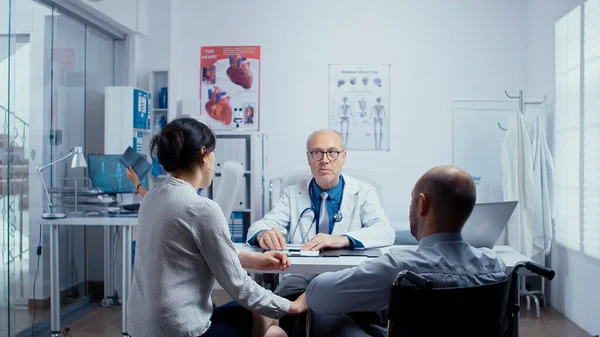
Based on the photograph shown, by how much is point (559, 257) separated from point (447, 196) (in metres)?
2.96

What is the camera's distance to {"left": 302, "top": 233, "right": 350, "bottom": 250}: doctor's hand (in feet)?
7.66

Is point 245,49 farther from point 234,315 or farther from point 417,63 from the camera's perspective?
point 234,315

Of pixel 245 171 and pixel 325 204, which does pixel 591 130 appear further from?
pixel 245 171

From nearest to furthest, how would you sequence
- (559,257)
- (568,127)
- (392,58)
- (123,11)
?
(568,127), (559,257), (123,11), (392,58)

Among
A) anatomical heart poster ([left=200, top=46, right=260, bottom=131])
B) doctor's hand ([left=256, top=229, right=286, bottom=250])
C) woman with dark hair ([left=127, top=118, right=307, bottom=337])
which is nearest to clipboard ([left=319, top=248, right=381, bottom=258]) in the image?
doctor's hand ([left=256, top=229, right=286, bottom=250])

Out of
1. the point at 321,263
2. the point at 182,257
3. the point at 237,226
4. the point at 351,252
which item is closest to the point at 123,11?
the point at 237,226

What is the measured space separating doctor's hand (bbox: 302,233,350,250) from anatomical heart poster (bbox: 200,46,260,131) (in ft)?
9.15

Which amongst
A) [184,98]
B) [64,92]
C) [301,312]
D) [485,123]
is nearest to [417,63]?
[485,123]

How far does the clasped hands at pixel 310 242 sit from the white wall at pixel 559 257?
192cm

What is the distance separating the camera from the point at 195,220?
1686mm

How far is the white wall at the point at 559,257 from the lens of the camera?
3561 millimetres

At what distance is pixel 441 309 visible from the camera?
4.53 ft

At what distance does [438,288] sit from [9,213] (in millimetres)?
2623

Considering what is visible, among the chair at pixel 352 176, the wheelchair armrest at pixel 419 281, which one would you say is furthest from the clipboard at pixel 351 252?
the chair at pixel 352 176
